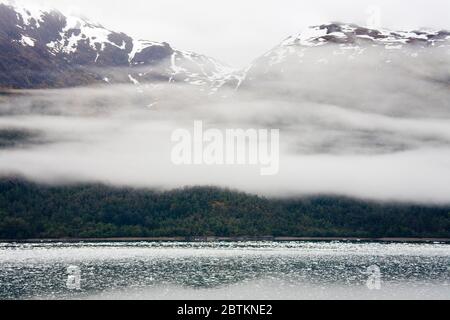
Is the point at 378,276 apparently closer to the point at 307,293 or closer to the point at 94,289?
the point at 307,293

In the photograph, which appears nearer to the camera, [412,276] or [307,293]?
[307,293]
